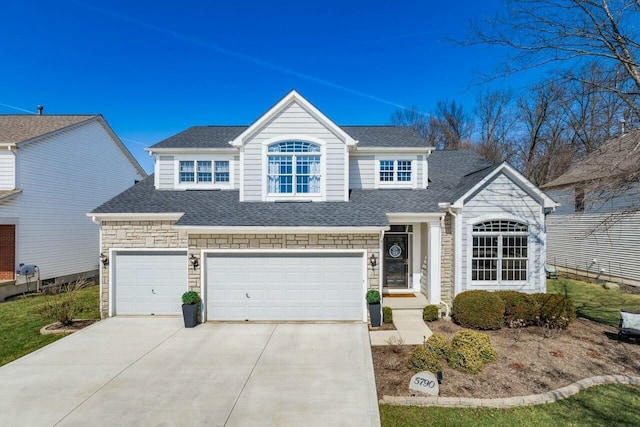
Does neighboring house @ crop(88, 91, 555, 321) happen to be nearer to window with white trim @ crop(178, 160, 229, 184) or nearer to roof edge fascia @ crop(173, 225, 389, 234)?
roof edge fascia @ crop(173, 225, 389, 234)

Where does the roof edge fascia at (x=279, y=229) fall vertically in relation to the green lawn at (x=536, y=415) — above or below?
above

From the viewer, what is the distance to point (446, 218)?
1173 cm

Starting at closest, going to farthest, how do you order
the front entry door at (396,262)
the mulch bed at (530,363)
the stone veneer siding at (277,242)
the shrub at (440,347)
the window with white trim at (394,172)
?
the mulch bed at (530,363)
the shrub at (440,347)
the stone veneer siding at (277,242)
the window with white trim at (394,172)
the front entry door at (396,262)

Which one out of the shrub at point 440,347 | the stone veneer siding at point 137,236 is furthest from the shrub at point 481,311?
the stone veneer siding at point 137,236

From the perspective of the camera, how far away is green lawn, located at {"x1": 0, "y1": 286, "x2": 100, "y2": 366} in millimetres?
8609

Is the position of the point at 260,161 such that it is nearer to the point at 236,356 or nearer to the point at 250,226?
the point at 250,226

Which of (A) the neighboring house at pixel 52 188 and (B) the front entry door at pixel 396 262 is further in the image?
(A) the neighboring house at pixel 52 188

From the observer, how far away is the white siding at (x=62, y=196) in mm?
15531

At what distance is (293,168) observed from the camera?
39.2 feet

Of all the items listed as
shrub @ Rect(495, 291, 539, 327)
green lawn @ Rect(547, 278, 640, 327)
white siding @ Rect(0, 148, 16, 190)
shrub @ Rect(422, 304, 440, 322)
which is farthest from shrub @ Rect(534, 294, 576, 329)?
white siding @ Rect(0, 148, 16, 190)

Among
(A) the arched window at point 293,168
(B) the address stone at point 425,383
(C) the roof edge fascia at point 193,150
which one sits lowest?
(B) the address stone at point 425,383

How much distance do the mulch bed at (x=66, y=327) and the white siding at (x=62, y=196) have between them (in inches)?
310

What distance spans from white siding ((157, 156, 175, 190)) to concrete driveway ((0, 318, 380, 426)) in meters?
6.03

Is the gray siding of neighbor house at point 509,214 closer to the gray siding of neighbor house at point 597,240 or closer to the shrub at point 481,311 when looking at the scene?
the shrub at point 481,311
